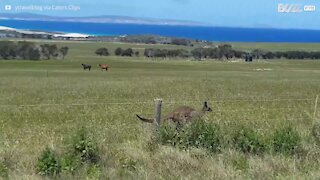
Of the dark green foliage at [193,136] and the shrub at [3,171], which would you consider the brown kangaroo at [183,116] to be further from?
the shrub at [3,171]

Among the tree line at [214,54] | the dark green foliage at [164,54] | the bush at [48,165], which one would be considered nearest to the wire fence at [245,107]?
the bush at [48,165]

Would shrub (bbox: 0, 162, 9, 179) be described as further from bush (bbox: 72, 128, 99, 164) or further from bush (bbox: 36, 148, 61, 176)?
bush (bbox: 72, 128, 99, 164)

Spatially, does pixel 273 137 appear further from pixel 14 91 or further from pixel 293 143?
pixel 14 91

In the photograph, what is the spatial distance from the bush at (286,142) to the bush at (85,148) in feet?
10.1

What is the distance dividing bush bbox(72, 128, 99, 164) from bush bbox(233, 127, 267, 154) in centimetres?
244

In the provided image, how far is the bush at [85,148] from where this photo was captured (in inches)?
371

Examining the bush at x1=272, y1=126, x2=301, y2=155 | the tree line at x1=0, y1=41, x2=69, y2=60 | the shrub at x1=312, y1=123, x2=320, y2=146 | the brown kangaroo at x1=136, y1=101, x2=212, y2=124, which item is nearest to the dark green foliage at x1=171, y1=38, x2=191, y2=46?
the tree line at x1=0, y1=41, x2=69, y2=60

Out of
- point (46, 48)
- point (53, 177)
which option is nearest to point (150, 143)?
point (53, 177)

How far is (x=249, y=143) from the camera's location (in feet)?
33.5

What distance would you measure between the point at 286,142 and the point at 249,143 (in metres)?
0.65

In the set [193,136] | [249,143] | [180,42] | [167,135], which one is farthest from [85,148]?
[180,42]

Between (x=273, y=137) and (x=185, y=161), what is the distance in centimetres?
187

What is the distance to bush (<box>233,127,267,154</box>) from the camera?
1020cm

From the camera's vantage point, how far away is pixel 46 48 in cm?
9562
